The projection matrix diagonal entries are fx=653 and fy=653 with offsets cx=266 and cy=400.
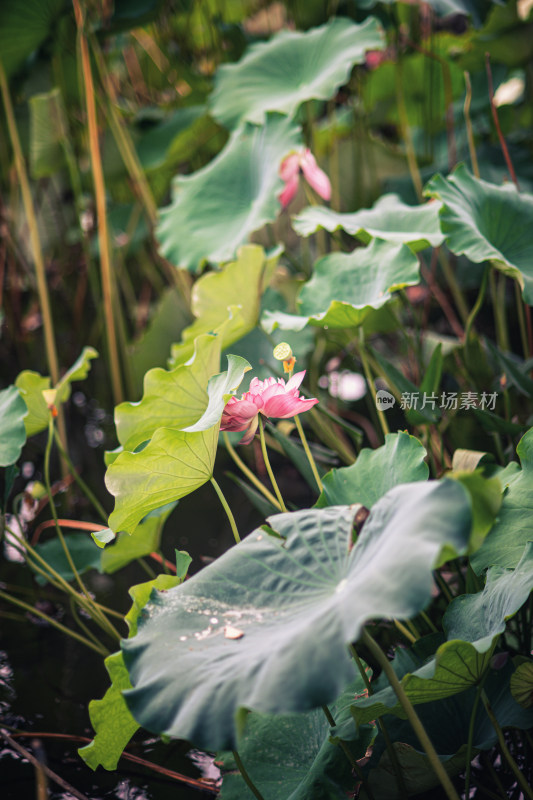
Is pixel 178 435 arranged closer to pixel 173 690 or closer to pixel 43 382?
pixel 173 690

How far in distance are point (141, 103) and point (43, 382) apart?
1.62 m

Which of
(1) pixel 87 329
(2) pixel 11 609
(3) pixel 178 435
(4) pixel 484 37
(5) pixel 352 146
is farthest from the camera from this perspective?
(1) pixel 87 329

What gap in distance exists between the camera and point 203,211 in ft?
3.84

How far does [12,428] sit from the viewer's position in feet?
2.39

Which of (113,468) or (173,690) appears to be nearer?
(173,690)

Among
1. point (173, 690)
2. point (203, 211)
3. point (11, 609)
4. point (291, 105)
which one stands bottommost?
point (11, 609)

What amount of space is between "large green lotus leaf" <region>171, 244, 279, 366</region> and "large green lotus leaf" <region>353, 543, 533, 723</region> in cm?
46

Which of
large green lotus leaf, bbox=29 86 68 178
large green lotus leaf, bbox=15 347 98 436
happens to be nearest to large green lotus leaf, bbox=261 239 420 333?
large green lotus leaf, bbox=15 347 98 436

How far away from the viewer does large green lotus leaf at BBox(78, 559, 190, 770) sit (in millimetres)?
587

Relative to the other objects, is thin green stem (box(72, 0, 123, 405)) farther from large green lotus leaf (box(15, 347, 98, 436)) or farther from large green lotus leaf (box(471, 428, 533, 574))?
large green lotus leaf (box(471, 428, 533, 574))

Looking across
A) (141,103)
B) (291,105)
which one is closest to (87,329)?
(141,103)

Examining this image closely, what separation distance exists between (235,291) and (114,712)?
56cm

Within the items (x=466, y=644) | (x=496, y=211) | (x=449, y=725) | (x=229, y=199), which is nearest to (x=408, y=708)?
(x=466, y=644)

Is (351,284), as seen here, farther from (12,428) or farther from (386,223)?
(12,428)
